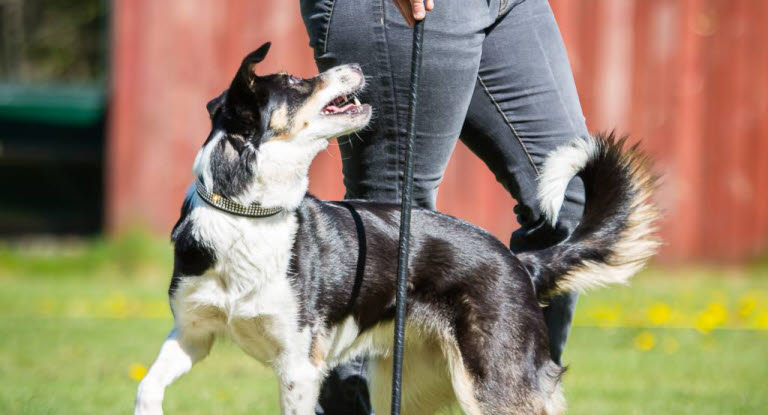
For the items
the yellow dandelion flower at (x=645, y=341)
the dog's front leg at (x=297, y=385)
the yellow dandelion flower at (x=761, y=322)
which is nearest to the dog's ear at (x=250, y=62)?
the dog's front leg at (x=297, y=385)

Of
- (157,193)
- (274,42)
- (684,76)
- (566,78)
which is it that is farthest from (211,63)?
(566,78)

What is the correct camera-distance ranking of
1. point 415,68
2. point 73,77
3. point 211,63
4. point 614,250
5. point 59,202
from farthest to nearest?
point 73,77 → point 59,202 → point 211,63 → point 614,250 → point 415,68

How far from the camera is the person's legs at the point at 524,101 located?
3.30 metres

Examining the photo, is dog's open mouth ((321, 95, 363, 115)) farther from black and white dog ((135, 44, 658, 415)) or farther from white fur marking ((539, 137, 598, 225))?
white fur marking ((539, 137, 598, 225))

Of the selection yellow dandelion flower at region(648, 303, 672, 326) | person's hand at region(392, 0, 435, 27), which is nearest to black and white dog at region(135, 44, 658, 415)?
person's hand at region(392, 0, 435, 27)

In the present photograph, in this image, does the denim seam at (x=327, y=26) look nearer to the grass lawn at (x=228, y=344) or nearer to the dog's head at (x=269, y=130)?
the dog's head at (x=269, y=130)

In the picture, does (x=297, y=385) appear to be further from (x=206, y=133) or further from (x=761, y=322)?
(x=206, y=133)

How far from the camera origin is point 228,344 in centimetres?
328

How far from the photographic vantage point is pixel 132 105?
10.1 metres

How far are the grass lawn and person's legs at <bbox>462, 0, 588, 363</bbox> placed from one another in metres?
1.22

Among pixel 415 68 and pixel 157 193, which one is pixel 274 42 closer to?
pixel 157 193

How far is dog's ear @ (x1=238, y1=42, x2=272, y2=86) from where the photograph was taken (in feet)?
10.0

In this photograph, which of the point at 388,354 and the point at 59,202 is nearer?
the point at 388,354

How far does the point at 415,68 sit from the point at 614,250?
1037 millimetres
